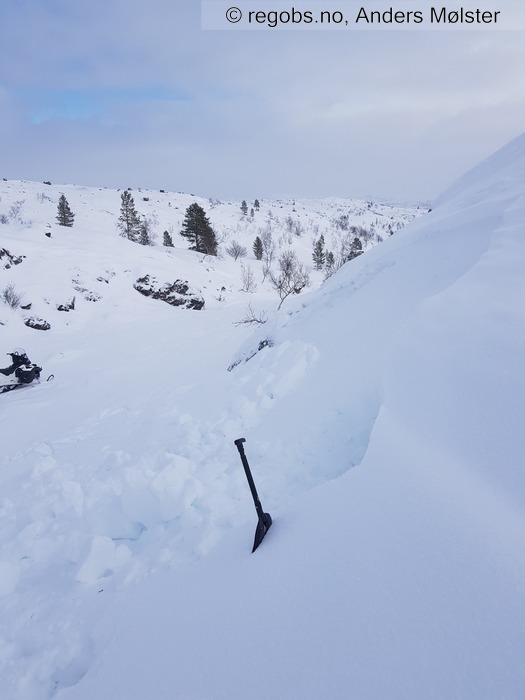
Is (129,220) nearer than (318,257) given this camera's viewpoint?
Yes

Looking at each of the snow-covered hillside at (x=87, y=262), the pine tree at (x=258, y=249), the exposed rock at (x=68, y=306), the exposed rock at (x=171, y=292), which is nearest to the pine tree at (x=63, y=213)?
the snow-covered hillside at (x=87, y=262)

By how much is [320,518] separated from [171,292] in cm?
2504

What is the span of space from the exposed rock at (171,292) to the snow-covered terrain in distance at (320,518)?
20.1 meters

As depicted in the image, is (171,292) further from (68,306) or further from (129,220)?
(129,220)

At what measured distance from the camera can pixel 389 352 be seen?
3.36m

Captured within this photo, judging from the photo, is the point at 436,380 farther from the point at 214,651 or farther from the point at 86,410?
the point at 86,410

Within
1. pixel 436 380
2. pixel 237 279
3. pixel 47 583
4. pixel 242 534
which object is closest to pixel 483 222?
pixel 436 380

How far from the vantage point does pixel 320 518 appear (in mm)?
2150

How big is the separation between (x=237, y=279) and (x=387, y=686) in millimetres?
36674

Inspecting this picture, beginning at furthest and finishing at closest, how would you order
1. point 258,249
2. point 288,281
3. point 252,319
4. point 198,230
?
1. point 258,249
2. point 198,230
3. point 288,281
4. point 252,319

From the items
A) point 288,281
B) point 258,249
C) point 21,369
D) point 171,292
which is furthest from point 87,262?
point 258,249

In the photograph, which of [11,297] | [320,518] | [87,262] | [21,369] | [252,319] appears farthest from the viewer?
[87,262]

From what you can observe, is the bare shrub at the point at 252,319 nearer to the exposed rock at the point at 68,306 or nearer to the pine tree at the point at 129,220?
the exposed rock at the point at 68,306

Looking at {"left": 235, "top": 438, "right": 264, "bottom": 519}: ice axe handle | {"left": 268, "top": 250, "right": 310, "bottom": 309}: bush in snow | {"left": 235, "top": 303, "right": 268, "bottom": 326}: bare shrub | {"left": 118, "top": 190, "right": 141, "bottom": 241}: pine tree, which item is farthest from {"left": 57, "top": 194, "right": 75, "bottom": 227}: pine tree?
{"left": 235, "top": 438, "right": 264, "bottom": 519}: ice axe handle
